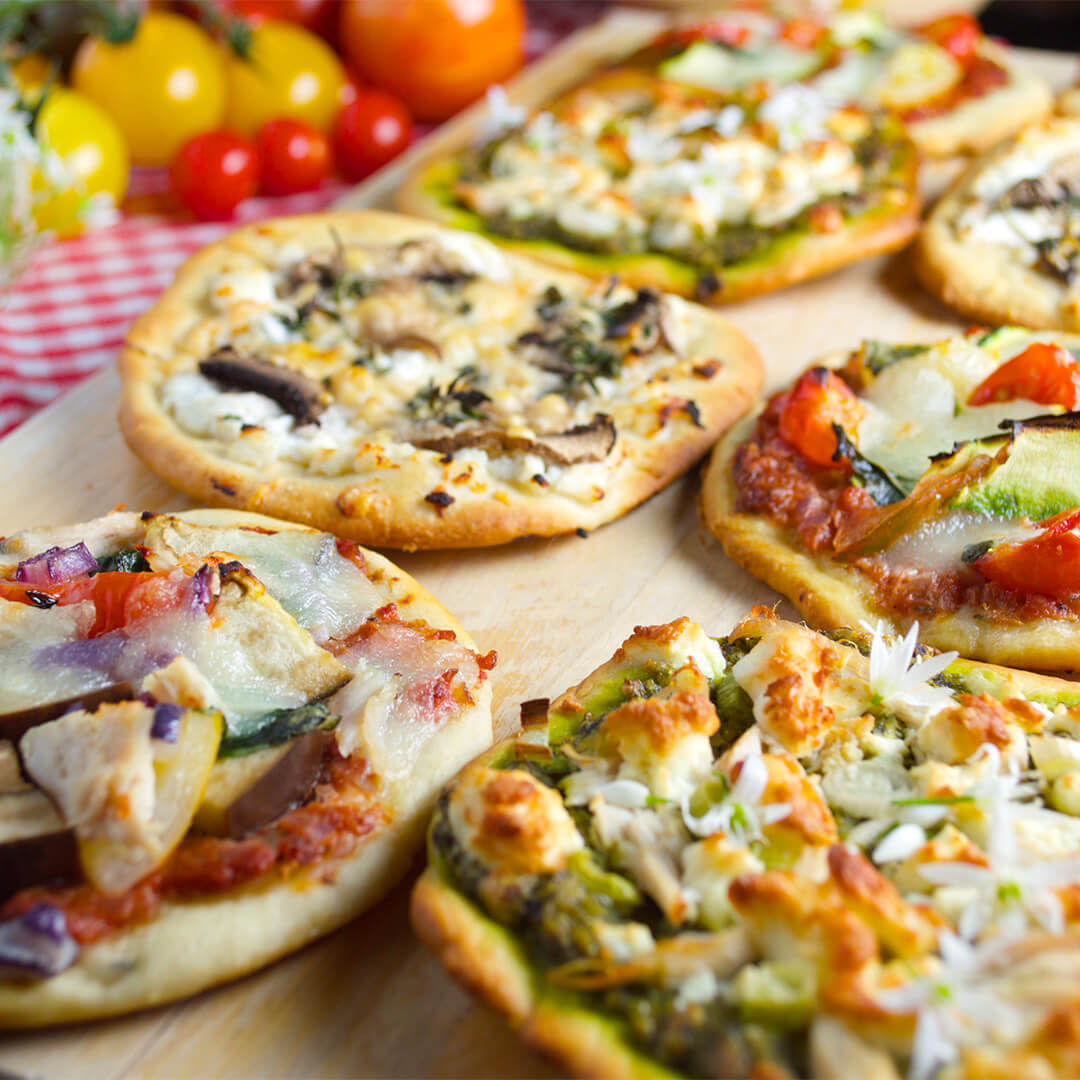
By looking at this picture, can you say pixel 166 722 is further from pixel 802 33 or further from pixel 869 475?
pixel 802 33

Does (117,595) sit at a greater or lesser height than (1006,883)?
greater

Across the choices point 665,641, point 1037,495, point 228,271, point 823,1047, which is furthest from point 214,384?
point 823,1047

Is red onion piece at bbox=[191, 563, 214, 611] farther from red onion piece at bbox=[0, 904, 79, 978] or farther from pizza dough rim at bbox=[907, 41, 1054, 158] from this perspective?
pizza dough rim at bbox=[907, 41, 1054, 158]

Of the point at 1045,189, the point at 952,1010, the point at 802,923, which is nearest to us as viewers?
the point at 952,1010

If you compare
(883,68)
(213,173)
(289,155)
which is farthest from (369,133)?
(883,68)

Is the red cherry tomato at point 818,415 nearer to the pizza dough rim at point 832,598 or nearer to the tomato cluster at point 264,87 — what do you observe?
the pizza dough rim at point 832,598

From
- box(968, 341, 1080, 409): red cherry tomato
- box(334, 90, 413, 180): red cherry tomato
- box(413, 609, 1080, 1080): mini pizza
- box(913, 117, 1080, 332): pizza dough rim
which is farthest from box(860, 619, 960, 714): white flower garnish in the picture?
box(334, 90, 413, 180): red cherry tomato

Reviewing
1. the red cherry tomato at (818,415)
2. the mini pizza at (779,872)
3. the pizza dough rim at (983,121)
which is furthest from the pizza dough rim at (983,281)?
the mini pizza at (779,872)
